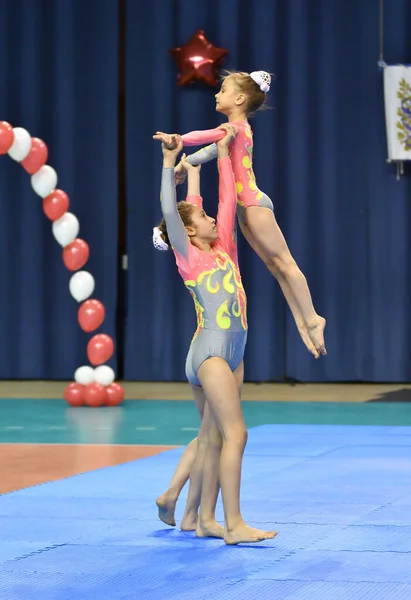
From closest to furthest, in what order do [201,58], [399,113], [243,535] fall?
[243,535]
[399,113]
[201,58]

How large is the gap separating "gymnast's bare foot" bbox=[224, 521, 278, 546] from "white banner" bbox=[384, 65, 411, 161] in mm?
5930

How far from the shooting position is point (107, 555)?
334cm

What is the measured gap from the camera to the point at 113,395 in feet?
26.1

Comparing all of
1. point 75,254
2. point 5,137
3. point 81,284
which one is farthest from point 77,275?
point 5,137

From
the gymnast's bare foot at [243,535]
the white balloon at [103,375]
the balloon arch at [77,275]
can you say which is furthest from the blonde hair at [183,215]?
the white balloon at [103,375]

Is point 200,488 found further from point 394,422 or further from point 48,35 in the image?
point 48,35

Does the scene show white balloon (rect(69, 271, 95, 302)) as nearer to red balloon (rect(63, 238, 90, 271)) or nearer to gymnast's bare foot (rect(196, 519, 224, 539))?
red balloon (rect(63, 238, 90, 271))

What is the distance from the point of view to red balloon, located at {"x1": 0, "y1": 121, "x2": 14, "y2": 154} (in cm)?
748

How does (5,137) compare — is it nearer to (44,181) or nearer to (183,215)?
(44,181)

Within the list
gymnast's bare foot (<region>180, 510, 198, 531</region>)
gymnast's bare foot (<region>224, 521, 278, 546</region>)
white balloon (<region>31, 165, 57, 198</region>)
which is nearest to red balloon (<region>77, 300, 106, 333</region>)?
white balloon (<region>31, 165, 57, 198</region>)

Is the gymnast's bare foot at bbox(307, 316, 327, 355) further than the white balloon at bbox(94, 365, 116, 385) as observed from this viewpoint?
No

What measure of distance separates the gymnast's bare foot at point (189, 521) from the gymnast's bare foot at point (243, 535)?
0.93 feet

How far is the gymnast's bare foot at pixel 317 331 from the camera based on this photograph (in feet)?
11.8

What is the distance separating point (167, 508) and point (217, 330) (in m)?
0.61
